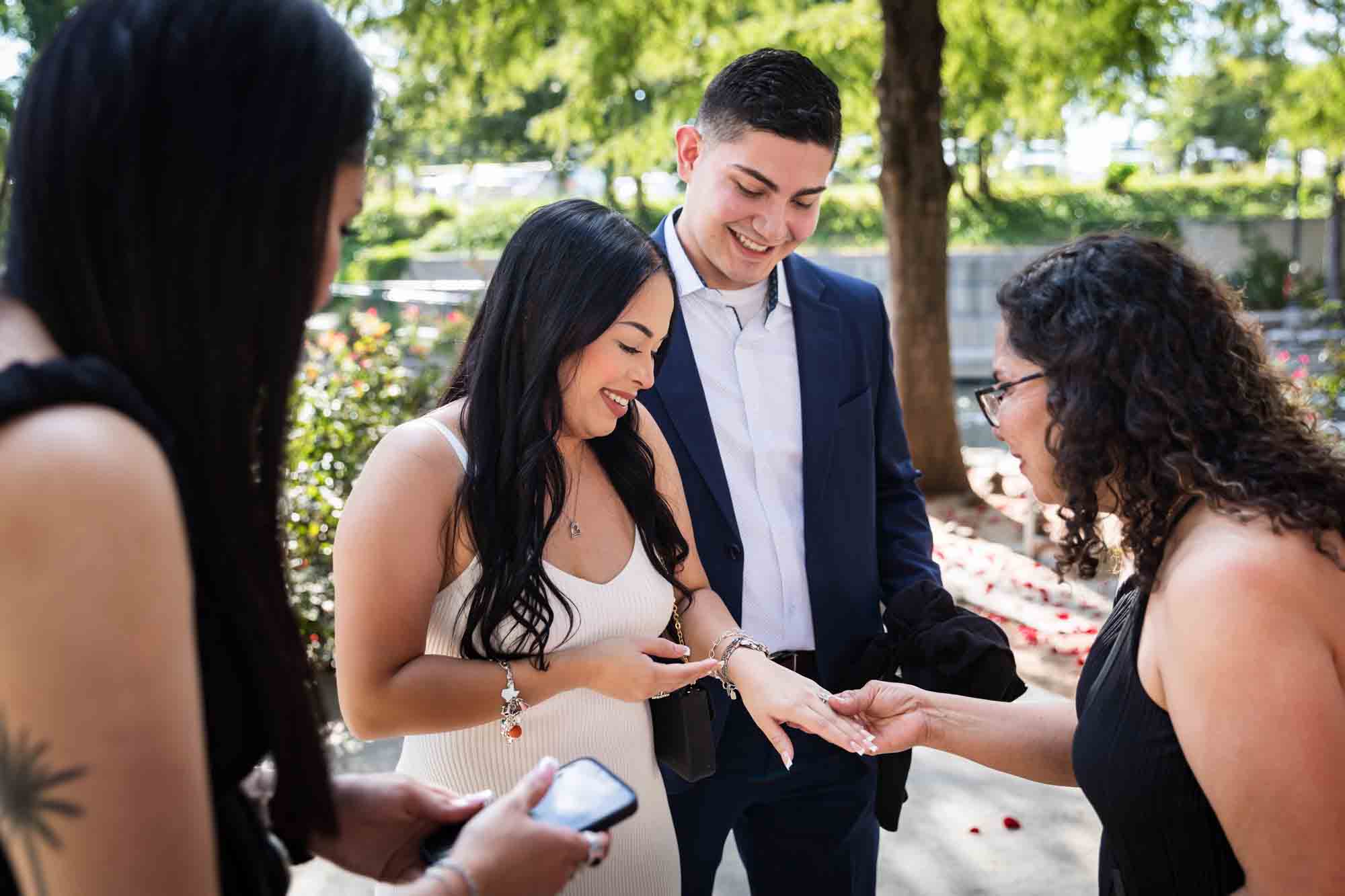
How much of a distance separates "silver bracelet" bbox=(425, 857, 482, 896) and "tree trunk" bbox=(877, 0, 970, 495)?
305 inches

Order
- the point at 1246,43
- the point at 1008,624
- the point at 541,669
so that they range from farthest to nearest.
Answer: the point at 1246,43 < the point at 1008,624 < the point at 541,669

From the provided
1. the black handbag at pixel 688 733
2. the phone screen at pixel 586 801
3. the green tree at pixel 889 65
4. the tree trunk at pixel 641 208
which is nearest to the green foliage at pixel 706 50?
the green tree at pixel 889 65

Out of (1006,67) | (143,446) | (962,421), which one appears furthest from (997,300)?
(962,421)

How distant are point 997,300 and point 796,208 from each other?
2.88 feet

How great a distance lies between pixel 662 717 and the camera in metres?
2.46

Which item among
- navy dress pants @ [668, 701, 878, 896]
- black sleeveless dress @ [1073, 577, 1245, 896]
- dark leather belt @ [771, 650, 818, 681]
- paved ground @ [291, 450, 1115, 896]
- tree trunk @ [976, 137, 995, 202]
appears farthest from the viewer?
tree trunk @ [976, 137, 995, 202]

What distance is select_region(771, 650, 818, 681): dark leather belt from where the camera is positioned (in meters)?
2.89

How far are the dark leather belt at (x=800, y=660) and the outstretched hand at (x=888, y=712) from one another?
36 centimetres

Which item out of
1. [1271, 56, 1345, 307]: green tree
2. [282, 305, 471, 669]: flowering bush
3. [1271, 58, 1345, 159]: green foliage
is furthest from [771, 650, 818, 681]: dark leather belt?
[1271, 58, 1345, 159]: green foliage

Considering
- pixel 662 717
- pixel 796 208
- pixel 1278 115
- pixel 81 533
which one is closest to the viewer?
pixel 81 533

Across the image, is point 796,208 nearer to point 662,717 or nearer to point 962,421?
point 662,717

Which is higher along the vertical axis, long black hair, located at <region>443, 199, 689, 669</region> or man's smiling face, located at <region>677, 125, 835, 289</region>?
man's smiling face, located at <region>677, 125, 835, 289</region>

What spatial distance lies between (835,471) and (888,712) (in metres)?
0.67

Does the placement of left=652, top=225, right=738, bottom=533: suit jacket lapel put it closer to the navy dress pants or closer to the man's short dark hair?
the man's short dark hair
